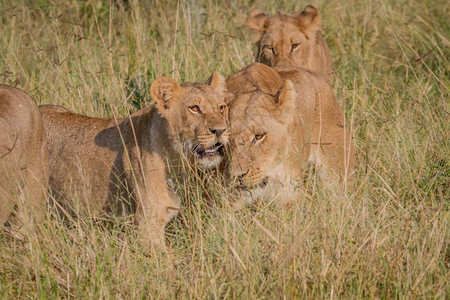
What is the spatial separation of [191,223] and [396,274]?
4.18 ft

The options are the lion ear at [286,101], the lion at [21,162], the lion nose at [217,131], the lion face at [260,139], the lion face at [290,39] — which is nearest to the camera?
the lion at [21,162]

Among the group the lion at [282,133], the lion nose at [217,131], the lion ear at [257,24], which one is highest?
the lion nose at [217,131]

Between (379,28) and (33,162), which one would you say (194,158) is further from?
(379,28)

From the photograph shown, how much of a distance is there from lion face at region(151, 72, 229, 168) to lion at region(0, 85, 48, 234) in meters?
0.66

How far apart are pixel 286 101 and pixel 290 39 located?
93.0 inches

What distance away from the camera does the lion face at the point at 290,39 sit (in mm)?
6844

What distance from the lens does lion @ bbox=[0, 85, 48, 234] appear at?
13.3ft

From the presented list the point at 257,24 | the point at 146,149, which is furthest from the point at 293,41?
the point at 146,149

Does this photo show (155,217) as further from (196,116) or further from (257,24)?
(257,24)

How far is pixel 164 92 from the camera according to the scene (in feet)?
15.1

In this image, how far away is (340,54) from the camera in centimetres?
781

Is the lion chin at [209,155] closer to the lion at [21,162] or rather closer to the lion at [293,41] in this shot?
the lion at [21,162]

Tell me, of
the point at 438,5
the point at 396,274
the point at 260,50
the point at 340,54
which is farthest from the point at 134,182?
the point at 438,5

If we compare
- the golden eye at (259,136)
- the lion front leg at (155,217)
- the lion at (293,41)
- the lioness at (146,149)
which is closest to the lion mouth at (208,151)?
the lioness at (146,149)
